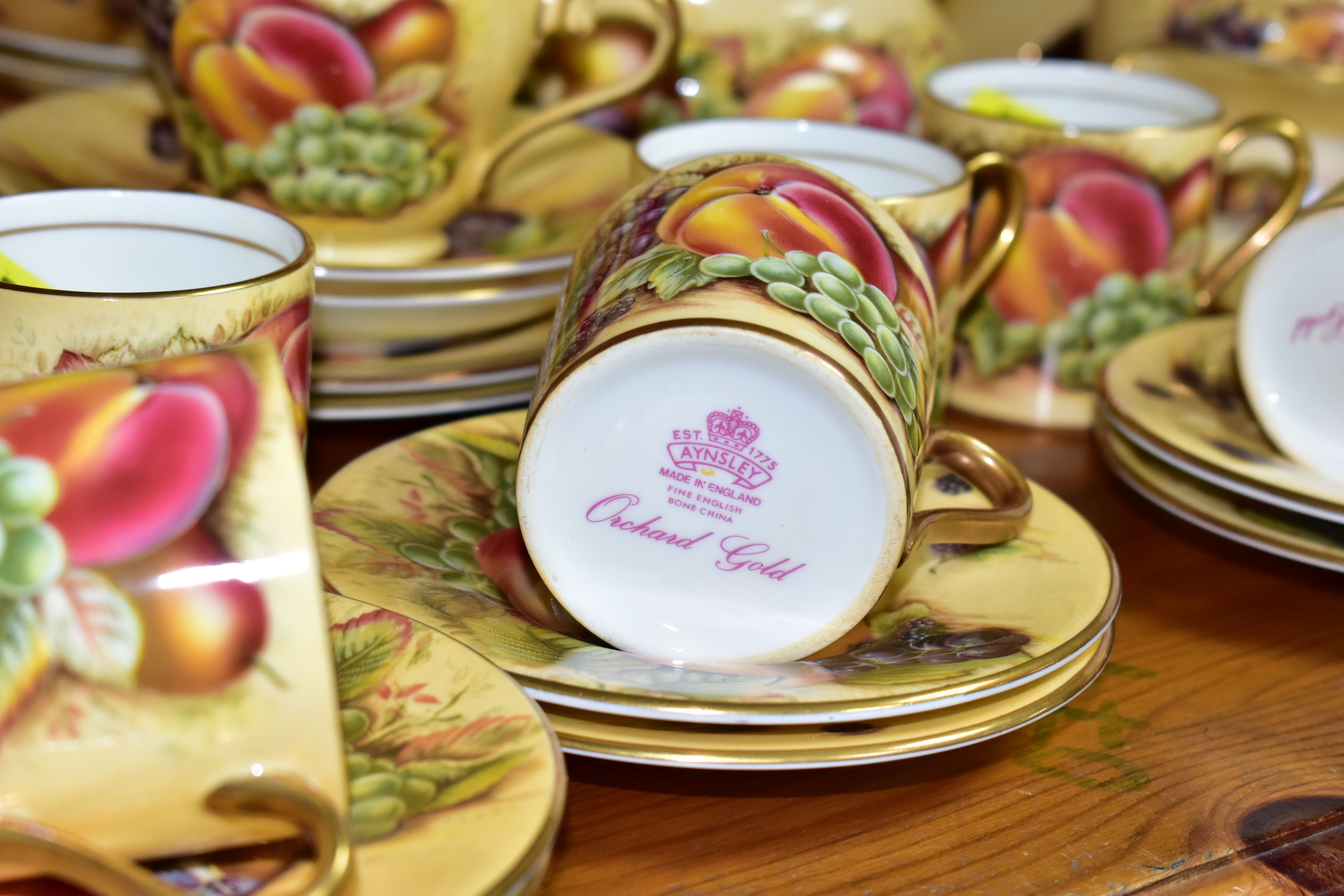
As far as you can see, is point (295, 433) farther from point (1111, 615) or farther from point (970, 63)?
point (970, 63)

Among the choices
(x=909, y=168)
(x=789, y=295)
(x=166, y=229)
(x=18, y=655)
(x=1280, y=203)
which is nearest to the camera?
(x=18, y=655)

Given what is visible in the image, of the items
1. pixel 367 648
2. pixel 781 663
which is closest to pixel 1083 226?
pixel 781 663

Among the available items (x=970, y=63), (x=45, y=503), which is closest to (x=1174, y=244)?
(x=970, y=63)

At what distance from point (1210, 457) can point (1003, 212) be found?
165 millimetres

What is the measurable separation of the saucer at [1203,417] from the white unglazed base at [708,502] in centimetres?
25

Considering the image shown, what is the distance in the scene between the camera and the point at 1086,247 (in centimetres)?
71

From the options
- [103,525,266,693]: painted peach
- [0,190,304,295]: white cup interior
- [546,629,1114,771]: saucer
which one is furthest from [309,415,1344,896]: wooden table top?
[0,190,304,295]: white cup interior

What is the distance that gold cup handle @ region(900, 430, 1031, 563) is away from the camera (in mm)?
478

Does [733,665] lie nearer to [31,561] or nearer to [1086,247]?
[31,561]

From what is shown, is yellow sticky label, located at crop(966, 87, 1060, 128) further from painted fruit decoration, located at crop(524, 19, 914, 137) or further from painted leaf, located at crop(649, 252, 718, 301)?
painted leaf, located at crop(649, 252, 718, 301)

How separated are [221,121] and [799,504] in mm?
371

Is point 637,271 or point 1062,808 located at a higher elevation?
point 637,271

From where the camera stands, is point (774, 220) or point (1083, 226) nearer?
point (774, 220)

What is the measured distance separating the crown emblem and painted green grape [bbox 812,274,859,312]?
1.9 inches
